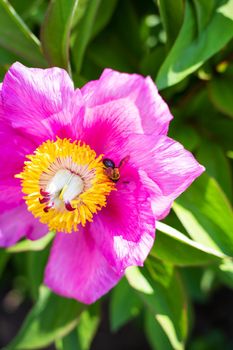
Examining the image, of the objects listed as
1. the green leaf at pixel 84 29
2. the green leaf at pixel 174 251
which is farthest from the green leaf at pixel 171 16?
the green leaf at pixel 174 251

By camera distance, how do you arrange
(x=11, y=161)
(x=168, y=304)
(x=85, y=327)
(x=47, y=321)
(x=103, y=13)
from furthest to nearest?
(x=85, y=327) < (x=47, y=321) < (x=103, y=13) < (x=168, y=304) < (x=11, y=161)

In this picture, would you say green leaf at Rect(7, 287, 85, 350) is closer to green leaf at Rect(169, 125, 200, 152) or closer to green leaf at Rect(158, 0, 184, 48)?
green leaf at Rect(169, 125, 200, 152)

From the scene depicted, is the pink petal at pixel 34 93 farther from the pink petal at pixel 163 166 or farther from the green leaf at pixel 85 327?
the green leaf at pixel 85 327

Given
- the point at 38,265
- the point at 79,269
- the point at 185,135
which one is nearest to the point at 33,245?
the point at 38,265

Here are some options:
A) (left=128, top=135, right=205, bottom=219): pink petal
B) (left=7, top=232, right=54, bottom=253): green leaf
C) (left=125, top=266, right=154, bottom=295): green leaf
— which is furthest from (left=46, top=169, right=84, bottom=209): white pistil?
(left=7, top=232, right=54, bottom=253): green leaf

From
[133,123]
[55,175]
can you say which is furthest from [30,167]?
[133,123]

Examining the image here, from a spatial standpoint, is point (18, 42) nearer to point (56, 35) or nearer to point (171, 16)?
point (56, 35)

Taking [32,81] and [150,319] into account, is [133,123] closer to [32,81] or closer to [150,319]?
[32,81]
